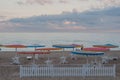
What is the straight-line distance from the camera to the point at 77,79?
826 inches

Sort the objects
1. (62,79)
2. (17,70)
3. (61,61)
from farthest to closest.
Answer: (61,61), (17,70), (62,79)

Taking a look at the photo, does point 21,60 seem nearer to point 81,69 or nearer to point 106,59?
point 106,59

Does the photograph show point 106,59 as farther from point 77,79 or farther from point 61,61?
point 77,79

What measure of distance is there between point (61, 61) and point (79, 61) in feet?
5.71

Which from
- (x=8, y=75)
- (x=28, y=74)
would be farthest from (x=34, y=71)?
(x=8, y=75)

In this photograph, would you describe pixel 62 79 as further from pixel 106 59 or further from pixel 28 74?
pixel 106 59

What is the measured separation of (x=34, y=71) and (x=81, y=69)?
2.99m

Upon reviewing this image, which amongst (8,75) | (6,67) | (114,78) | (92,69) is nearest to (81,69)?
(92,69)

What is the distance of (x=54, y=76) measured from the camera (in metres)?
21.6

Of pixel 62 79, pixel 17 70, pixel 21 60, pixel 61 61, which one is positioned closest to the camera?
pixel 62 79

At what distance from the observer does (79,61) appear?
98.7ft

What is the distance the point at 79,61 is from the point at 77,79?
9132 mm

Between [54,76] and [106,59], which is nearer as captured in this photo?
[54,76]

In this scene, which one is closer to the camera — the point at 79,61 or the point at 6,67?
the point at 6,67
